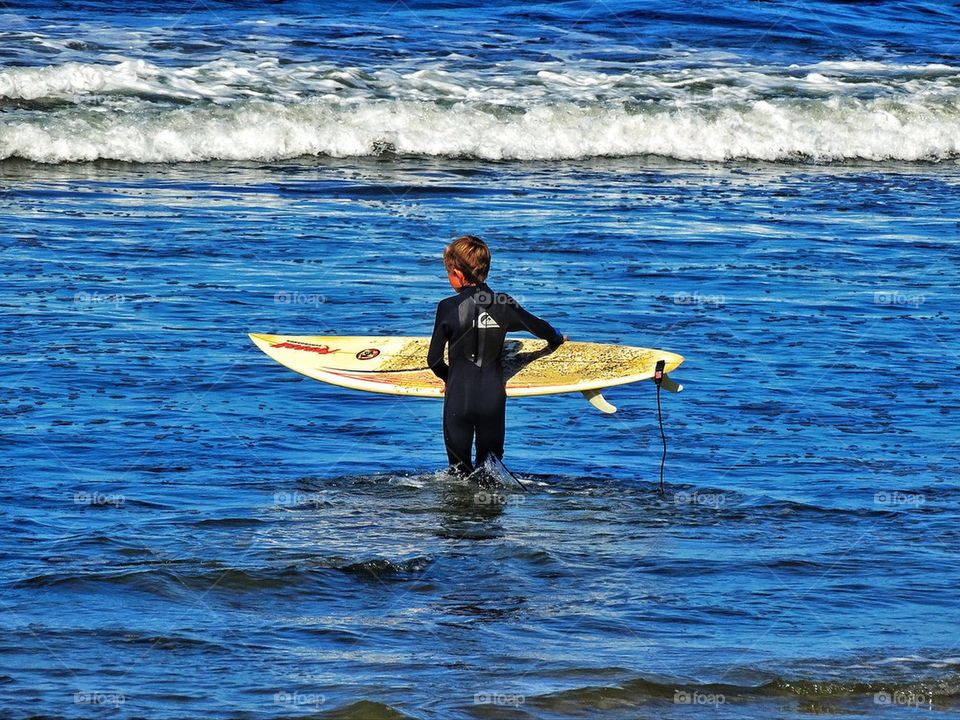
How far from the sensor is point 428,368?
8742 mm

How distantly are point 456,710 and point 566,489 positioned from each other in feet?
9.68

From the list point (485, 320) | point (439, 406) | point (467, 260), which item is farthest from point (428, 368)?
point (467, 260)

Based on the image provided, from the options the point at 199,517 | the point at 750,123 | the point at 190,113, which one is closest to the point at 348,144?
the point at 190,113

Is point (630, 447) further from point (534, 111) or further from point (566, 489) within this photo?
point (534, 111)

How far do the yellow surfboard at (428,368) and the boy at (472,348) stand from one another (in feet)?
1.47

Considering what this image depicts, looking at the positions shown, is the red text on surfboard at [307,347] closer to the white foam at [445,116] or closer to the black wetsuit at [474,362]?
the black wetsuit at [474,362]

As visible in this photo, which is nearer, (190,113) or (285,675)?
(285,675)

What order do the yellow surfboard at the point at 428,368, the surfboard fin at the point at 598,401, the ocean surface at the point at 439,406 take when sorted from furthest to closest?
the yellow surfboard at the point at 428,368
the surfboard fin at the point at 598,401
the ocean surface at the point at 439,406

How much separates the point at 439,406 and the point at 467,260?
217 cm

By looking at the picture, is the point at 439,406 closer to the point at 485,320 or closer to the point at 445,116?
the point at 485,320

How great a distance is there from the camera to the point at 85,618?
5.58 m

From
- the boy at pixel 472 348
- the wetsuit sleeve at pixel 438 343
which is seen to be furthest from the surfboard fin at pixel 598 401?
the wetsuit sleeve at pixel 438 343

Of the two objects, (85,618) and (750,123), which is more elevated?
(750,123)

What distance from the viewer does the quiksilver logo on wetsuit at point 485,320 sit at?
7.61 meters
